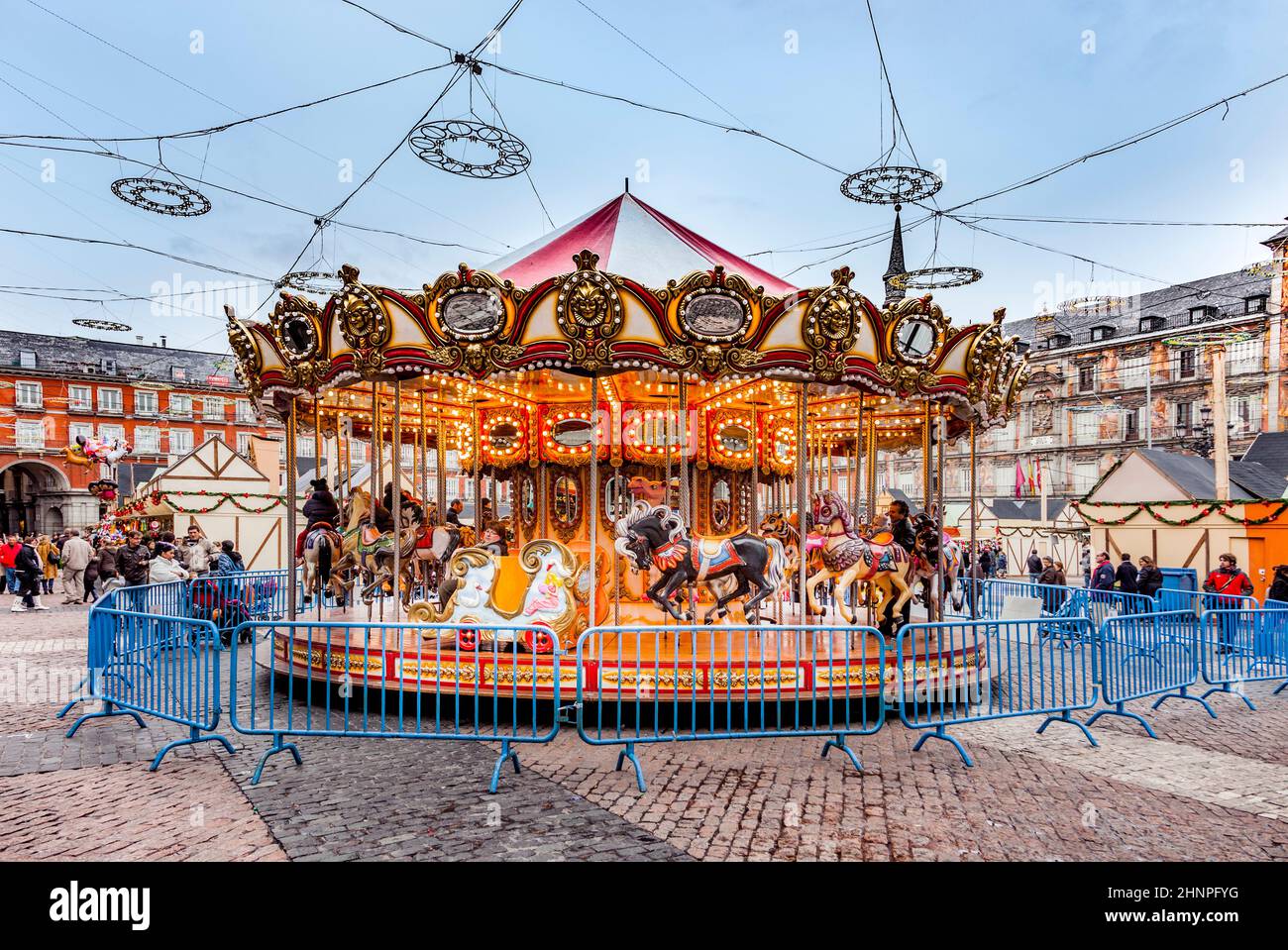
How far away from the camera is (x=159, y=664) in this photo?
6.70 metres

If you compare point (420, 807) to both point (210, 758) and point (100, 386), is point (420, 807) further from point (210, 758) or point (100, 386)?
point (100, 386)

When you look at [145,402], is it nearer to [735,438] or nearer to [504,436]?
[504,436]

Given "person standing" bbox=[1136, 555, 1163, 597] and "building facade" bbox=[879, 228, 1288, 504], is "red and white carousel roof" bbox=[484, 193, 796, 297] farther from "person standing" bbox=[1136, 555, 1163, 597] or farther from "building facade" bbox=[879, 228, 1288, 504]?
"building facade" bbox=[879, 228, 1288, 504]

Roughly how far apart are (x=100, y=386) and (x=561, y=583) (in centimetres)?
5416

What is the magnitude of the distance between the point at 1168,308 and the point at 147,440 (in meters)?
62.2

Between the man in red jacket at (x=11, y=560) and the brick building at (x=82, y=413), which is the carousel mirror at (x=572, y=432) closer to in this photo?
the man in red jacket at (x=11, y=560)

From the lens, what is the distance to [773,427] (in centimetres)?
1215

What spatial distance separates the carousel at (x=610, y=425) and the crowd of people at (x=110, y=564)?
124 inches

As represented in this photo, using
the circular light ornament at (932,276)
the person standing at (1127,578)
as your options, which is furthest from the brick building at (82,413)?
the person standing at (1127,578)

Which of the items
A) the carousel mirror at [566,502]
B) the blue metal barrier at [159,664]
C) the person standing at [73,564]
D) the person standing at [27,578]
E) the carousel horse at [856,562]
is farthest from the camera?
the person standing at [73,564]

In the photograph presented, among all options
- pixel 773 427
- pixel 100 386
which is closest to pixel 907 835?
pixel 773 427

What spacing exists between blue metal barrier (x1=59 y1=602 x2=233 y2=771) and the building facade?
119ft

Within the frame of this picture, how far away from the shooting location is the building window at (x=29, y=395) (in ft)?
155
